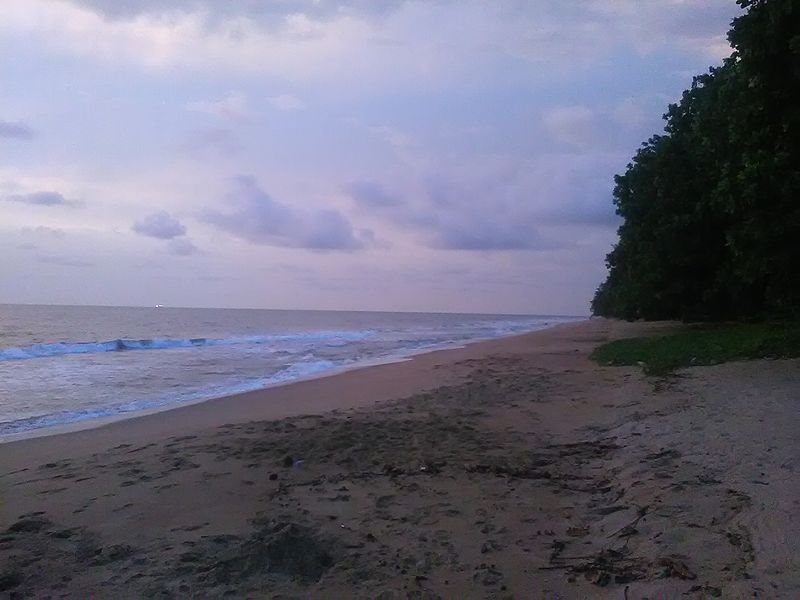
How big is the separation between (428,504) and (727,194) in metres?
11.3

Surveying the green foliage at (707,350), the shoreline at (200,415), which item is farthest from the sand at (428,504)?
the green foliage at (707,350)

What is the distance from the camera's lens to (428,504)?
20.0ft

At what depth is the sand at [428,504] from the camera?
439cm

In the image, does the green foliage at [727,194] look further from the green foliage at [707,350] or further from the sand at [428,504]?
the sand at [428,504]

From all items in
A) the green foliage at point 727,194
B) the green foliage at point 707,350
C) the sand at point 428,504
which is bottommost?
the sand at point 428,504

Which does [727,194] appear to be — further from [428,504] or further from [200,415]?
[200,415]

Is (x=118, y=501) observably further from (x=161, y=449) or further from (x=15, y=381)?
(x=15, y=381)

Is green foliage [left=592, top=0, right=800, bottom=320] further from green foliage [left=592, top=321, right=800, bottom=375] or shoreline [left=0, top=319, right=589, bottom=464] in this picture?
shoreline [left=0, top=319, right=589, bottom=464]

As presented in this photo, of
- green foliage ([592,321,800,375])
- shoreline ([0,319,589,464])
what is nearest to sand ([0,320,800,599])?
shoreline ([0,319,589,464])

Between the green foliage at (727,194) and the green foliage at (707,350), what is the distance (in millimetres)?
896

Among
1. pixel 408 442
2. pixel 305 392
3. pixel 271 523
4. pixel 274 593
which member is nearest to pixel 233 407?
pixel 305 392

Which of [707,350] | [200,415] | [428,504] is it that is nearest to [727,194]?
[707,350]

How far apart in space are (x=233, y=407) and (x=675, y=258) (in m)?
19.0

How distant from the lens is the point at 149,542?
528cm
